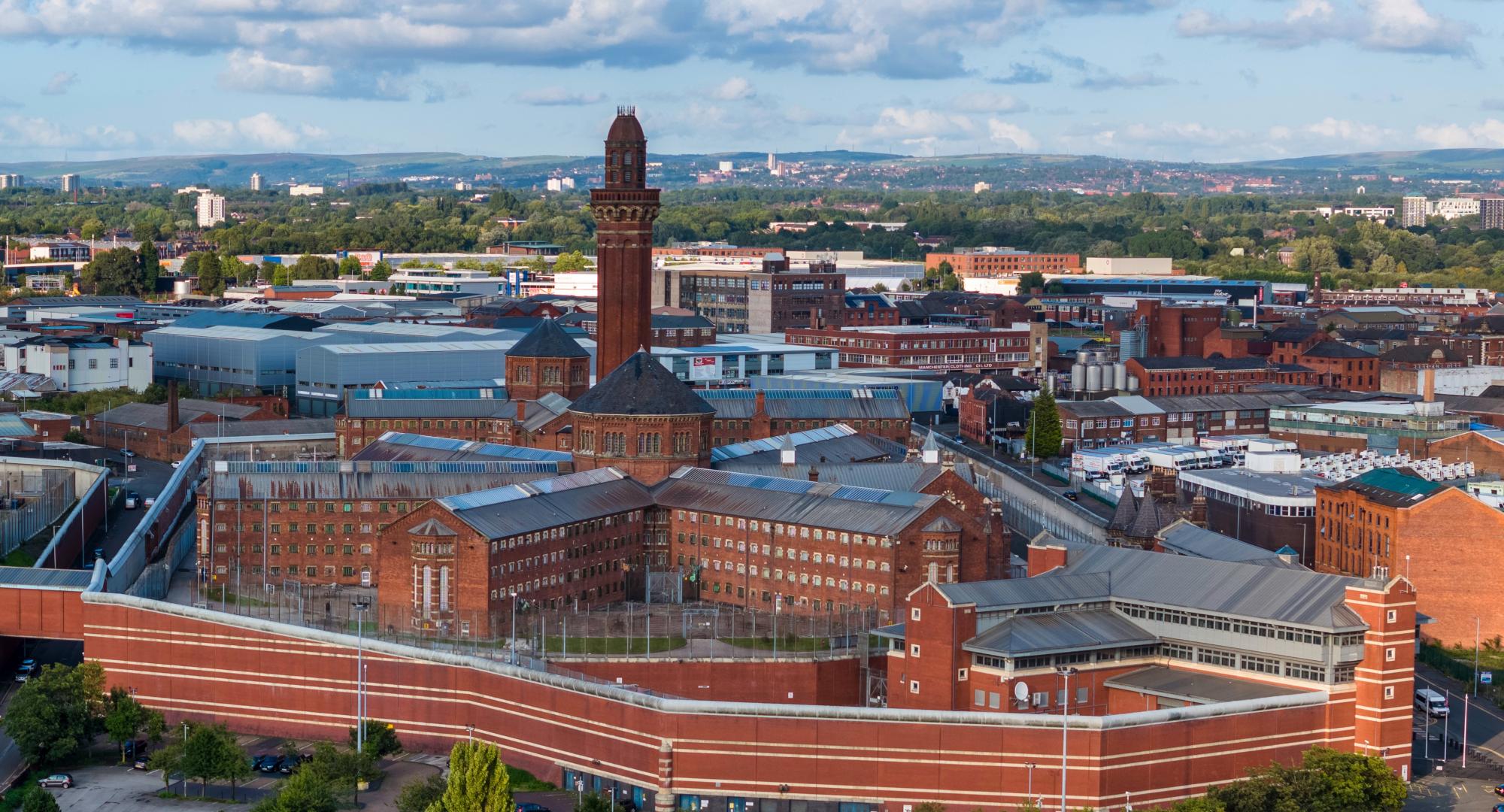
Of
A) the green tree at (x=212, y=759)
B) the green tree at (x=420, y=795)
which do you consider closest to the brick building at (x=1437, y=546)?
the green tree at (x=420, y=795)

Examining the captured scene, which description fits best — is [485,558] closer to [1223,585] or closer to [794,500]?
[794,500]

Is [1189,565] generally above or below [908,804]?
above

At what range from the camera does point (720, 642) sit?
8375cm

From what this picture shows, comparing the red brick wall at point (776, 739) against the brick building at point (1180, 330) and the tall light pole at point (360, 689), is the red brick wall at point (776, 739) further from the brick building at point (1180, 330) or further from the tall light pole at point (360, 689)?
the brick building at point (1180, 330)

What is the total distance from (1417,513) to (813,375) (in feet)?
224

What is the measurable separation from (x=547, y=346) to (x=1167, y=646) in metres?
59.1

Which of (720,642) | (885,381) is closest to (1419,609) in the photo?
(720,642)

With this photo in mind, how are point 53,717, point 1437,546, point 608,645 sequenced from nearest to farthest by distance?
1. point 53,717
2. point 608,645
3. point 1437,546

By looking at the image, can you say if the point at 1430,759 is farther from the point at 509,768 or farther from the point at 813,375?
the point at 813,375

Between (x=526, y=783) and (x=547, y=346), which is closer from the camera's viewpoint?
(x=526, y=783)

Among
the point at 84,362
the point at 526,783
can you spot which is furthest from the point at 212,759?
the point at 84,362

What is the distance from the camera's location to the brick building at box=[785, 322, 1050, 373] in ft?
588

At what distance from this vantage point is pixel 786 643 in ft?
275

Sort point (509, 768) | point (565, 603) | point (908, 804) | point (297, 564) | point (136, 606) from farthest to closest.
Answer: point (297, 564) < point (565, 603) < point (136, 606) < point (509, 768) < point (908, 804)
